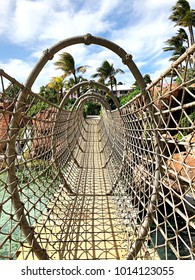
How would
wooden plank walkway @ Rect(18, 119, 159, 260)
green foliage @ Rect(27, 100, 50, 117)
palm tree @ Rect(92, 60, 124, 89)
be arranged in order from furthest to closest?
palm tree @ Rect(92, 60, 124, 89) → wooden plank walkway @ Rect(18, 119, 159, 260) → green foliage @ Rect(27, 100, 50, 117)

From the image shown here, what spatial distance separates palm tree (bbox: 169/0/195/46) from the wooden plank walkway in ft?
48.8

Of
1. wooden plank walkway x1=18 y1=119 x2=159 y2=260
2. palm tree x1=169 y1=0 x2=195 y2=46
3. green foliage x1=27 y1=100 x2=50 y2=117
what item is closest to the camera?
green foliage x1=27 y1=100 x2=50 y2=117

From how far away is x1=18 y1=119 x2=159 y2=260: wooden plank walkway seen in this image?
70.2 inches

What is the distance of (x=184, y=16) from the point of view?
52.8ft

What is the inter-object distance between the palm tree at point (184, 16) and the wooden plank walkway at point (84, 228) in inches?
586

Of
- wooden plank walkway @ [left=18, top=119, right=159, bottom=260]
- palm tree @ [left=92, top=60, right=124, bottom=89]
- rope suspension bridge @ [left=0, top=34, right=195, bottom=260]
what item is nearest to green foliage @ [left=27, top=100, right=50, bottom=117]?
rope suspension bridge @ [left=0, top=34, right=195, bottom=260]

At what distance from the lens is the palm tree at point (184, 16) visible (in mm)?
15291

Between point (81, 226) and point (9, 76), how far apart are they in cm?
163

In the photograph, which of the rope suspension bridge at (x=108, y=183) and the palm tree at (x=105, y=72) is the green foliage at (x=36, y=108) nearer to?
the rope suspension bridge at (x=108, y=183)

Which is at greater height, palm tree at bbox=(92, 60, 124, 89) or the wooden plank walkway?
palm tree at bbox=(92, 60, 124, 89)

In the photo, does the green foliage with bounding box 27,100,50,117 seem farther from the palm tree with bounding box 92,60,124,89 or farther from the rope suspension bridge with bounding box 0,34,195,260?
the palm tree with bounding box 92,60,124,89

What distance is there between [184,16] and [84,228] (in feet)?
57.0
